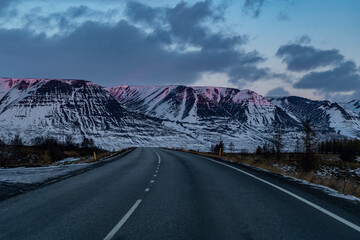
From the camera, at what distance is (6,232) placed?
4957 millimetres

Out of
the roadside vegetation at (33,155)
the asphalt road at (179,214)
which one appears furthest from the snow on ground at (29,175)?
the roadside vegetation at (33,155)

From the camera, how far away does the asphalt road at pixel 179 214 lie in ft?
15.9

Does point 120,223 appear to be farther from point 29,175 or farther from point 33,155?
point 33,155

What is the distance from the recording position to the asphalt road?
4.86m

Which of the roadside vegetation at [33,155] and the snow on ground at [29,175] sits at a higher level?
the snow on ground at [29,175]

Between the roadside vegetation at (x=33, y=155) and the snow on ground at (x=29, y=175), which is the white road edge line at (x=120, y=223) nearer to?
the snow on ground at (x=29, y=175)

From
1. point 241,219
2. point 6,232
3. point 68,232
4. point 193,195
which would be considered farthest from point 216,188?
point 6,232

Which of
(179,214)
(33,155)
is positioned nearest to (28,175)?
(179,214)

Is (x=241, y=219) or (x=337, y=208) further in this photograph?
(x=337, y=208)

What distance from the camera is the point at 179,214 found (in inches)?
240

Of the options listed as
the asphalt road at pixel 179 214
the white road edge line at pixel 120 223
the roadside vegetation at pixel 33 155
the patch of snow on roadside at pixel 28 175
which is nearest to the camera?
the white road edge line at pixel 120 223

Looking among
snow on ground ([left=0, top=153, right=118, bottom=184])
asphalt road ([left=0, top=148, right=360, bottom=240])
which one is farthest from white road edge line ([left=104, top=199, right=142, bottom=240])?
snow on ground ([left=0, top=153, right=118, bottom=184])

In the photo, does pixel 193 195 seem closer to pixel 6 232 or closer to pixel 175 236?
pixel 175 236

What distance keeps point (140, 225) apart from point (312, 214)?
3984 millimetres
